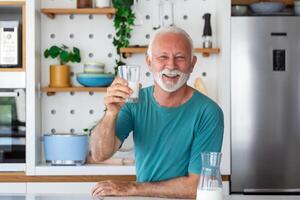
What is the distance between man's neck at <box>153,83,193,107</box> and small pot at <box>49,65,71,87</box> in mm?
1628

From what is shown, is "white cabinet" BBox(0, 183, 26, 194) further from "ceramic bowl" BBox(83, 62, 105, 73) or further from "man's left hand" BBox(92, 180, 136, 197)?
"man's left hand" BBox(92, 180, 136, 197)

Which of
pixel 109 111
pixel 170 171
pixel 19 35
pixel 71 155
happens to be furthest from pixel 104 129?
pixel 19 35

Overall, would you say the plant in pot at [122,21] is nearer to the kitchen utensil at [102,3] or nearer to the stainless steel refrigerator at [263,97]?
the kitchen utensil at [102,3]

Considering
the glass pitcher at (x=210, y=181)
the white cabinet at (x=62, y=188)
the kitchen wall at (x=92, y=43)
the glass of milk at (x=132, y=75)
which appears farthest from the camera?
the kitchen wall at (x=92, y=43)

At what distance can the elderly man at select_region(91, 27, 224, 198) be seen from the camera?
2.38 meters

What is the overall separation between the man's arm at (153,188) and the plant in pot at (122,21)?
1826 millimetres

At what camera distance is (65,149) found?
383 centimetres

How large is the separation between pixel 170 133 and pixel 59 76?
1.74 meters

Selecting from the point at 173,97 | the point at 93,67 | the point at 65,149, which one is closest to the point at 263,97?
the point at 93,67

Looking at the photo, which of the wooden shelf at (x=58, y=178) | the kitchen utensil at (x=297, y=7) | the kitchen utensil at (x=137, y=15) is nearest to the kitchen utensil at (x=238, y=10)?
the kitchen utensil at (x=297, y=7)

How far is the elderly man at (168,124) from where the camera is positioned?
2.38m

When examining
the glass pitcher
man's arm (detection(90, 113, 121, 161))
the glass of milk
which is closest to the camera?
the glass pitcher

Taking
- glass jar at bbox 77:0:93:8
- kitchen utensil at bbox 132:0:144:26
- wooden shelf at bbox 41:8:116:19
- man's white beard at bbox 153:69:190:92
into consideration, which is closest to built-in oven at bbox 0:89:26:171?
wooden shelf at bbox 41:8:116:19

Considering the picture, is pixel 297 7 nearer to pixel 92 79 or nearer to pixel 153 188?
pixel 92 79
